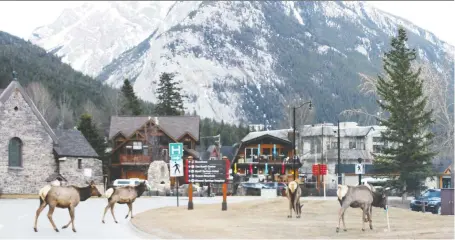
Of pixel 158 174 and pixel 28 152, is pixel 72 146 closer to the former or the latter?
pixel 28 152

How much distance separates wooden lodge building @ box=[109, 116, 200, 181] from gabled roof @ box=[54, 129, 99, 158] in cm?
1814

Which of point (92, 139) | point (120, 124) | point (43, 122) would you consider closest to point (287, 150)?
point (120, 124)

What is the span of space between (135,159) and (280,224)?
64796mm

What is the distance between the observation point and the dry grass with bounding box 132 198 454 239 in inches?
941

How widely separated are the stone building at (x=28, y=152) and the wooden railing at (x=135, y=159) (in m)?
20.1

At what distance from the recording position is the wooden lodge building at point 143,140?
9369cm

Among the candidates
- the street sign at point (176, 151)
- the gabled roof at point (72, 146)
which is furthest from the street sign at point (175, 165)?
the gabled roof at point (72, 146)

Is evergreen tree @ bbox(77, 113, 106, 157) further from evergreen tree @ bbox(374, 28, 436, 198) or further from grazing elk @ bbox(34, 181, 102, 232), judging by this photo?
grazing elk @ bbox(34, 181, 102, 232)

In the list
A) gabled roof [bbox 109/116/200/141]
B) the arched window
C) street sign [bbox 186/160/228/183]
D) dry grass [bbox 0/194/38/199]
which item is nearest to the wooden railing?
gabled roof [bbox 109/116/200/141]

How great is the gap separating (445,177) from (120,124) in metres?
39.0

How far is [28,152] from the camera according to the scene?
69438 mm

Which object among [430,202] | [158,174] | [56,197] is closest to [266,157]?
[158,174]

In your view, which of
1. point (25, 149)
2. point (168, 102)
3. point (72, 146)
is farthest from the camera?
point (168, 102)

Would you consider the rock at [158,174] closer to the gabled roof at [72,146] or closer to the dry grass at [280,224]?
the gabled roof at [72,146]
